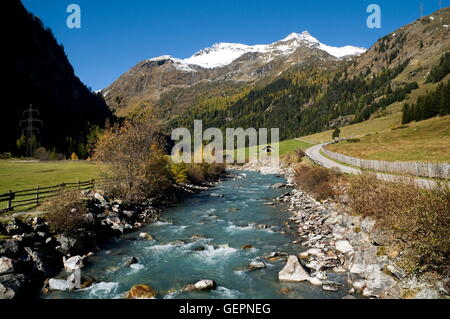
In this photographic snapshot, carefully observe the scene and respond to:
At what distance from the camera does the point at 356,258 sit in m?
14.7

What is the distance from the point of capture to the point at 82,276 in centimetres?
1513

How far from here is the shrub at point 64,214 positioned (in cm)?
1984

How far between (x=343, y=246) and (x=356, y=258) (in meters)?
2.43

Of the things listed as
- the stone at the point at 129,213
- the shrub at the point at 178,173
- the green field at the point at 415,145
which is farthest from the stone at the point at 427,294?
the shrub at the point at 178,173

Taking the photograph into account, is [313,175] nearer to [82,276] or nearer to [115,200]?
[115,200]

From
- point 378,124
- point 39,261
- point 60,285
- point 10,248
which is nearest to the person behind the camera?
point 60,285

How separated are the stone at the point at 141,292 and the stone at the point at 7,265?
6036mm

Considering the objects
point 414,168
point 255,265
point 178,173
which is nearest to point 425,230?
point 255,265

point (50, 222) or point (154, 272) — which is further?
point (50, 222)

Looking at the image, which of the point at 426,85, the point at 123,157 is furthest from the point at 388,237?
the point at 426,85

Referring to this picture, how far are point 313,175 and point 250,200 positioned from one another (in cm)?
890

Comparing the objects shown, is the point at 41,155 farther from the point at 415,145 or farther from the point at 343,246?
the point at 415,145

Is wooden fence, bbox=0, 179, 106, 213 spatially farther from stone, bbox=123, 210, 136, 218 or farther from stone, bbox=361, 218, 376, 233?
stone, bbox=361, 218, 376, 233

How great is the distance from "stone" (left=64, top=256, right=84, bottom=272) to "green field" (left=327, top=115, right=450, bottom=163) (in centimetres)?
3868
